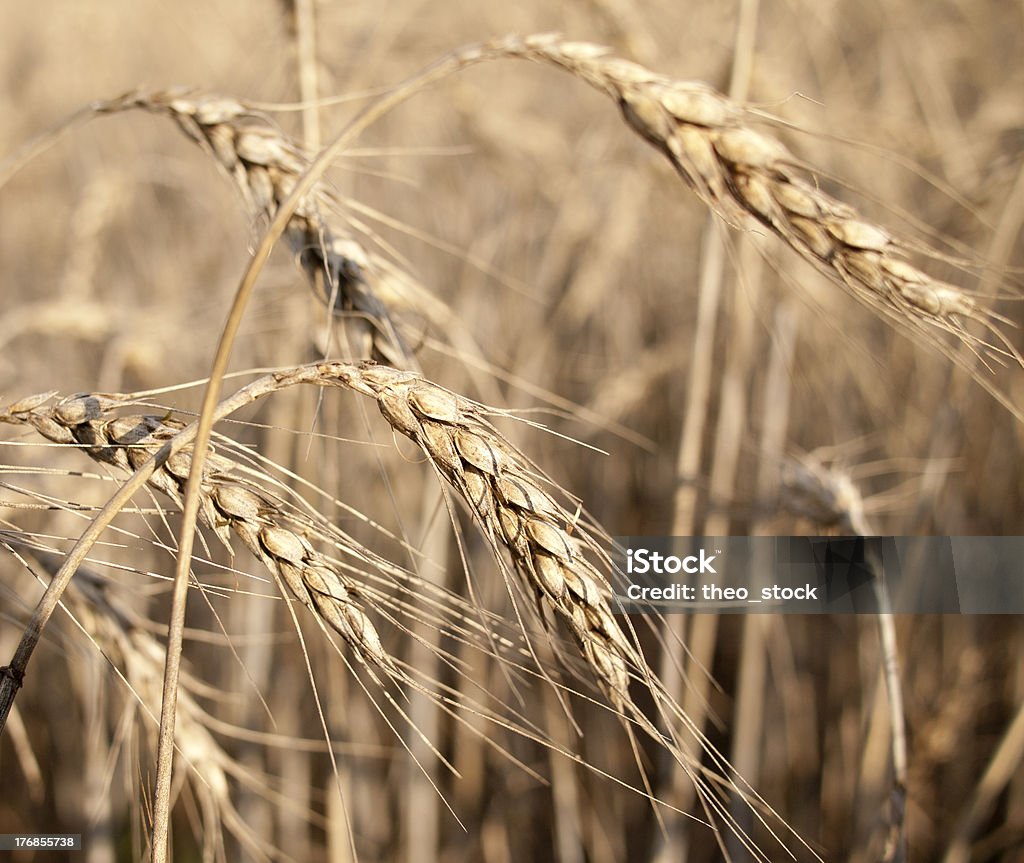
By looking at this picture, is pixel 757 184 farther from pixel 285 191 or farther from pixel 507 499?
pixel 285 191

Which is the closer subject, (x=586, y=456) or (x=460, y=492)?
(x=460, y=492)

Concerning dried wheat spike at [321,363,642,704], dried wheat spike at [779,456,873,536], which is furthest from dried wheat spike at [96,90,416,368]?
dried wheat spike at [779,456,873,536]

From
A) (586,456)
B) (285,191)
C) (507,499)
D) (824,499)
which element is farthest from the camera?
(586,456)

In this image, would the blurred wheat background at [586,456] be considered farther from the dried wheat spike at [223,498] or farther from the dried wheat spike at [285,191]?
the dried wheat spike at [223,498]

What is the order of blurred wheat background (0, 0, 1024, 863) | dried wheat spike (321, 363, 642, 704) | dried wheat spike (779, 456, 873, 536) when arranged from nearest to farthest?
1. dried wheat spike (321, 363, 642, 704)
2. dried wheat spike (779, 456, 873, 536)
3. blurred wheat background (0, 0, 1024, 863)

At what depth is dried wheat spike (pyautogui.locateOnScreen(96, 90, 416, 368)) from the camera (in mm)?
836

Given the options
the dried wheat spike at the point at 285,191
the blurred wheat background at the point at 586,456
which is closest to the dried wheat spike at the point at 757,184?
the dried wheat spike at the point at 285,191

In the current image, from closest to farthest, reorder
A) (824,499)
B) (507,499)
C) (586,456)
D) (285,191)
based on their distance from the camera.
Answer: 1. (507,499)
2. (285,191)
3. (824,499)
4. (586,456)

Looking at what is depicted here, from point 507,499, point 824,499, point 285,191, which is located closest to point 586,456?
point 824,499

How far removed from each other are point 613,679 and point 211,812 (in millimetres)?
482

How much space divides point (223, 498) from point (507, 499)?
0.73 ft

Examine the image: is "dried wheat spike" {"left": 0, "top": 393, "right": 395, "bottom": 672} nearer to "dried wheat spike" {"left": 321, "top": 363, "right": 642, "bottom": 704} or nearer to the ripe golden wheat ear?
the ripe golden wheat ear

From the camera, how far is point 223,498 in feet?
2.13

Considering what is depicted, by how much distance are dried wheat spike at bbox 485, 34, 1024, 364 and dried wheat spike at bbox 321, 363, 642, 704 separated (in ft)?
0.98
